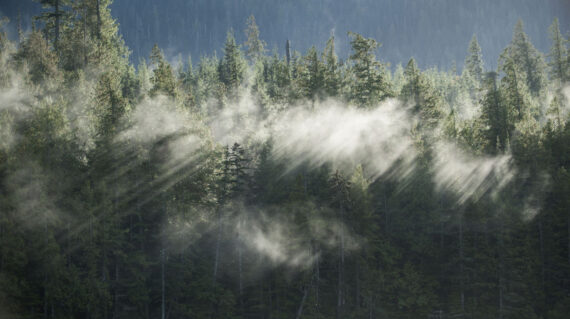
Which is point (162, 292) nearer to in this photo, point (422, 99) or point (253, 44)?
point (422, 99)

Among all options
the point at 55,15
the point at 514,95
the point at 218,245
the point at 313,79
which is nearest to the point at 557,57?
the point at 514,95

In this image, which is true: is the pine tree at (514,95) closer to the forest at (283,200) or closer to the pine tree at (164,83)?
the forest at (283,200)

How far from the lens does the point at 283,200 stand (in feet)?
132

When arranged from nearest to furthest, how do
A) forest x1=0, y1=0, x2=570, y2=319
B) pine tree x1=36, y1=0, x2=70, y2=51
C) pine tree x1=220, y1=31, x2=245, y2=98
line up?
forest x1=0, y1=0, x2=570, y2=319, pine tree x1=36, y1=0, x2=70, y2=51, pine tree x1=220, y1=31, x2=245, y2=98

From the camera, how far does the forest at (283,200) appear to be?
31.2 m

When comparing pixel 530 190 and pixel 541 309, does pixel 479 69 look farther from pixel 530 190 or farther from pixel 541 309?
pixel 541 309

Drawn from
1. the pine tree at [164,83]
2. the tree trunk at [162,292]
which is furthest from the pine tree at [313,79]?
the tree trunk at [162,292]

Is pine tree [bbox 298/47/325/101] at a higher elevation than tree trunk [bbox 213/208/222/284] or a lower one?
higher

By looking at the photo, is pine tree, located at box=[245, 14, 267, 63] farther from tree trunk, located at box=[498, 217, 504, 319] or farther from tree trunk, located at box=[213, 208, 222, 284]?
tree trunk, located at box=[498, 217, 504, 319]

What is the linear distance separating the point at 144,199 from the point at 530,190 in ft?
112

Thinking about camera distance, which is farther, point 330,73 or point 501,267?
point 330,73

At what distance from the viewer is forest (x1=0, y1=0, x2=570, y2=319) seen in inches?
1230

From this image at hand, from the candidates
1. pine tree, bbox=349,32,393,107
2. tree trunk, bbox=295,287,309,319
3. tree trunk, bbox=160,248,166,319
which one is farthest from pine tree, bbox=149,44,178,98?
tree trunk, bbox=295,287,309,319

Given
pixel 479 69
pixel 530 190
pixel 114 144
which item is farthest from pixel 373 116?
pixel 479 69
